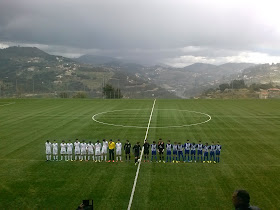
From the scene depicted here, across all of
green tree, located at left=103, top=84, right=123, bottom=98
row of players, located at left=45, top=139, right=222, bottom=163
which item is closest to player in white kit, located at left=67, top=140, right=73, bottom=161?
row of players, located at left=45, top=139, right=222, bottom=163

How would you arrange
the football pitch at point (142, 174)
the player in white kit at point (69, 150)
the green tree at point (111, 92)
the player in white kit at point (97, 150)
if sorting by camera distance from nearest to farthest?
1. the football pitch at point (142, 174)
2. the player in white kit at point (97, 150)
3. the player in white kit at point (69, 150)
4. the green tree at point (111, 92)

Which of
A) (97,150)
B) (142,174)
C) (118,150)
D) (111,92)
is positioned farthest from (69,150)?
(111,92)

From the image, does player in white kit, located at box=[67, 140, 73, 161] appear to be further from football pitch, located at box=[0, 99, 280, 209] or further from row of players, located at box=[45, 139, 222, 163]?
football pitch, located at box=[0, 99, 280, 209]

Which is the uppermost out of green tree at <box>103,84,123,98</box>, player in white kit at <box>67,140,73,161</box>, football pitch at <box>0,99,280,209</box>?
green tree at <box>103,84,123,98</box>

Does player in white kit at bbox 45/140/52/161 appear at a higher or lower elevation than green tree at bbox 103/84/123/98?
lower

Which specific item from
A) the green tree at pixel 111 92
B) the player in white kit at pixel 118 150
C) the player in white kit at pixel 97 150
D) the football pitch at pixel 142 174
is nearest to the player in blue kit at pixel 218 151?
the football pitch at pixel 142 174

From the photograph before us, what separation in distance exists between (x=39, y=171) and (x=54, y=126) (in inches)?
556

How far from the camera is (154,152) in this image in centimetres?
1884

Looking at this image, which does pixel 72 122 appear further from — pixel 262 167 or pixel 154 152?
pixel 262 167

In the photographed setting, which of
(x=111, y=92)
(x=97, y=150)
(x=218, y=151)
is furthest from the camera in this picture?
(x=111, y=92)

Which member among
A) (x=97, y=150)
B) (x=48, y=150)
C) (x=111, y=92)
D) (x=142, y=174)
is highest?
(x=111, y=92)

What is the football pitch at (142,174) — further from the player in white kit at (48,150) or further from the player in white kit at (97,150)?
the player in white kit at (97,150)

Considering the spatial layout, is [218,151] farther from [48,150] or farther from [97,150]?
[48,150]

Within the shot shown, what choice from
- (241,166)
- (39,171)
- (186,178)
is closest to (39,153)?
(39,171)
